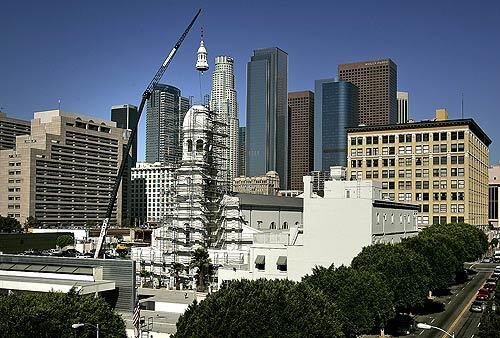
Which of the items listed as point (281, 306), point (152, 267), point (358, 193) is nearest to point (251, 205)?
point (152, 267)

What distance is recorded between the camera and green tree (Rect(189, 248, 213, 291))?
100625 millimetres

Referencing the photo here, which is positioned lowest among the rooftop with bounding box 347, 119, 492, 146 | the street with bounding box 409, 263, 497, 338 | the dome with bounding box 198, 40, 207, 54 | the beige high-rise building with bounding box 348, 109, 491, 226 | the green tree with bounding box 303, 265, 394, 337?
the street with bounding box 409, 263, 497, 338

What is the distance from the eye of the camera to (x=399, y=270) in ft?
218

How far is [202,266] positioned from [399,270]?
142ft

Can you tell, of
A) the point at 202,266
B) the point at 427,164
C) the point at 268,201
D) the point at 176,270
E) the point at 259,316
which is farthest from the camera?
the point at 427,164

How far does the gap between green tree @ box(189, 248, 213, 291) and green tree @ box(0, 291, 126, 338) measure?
53.2 meters

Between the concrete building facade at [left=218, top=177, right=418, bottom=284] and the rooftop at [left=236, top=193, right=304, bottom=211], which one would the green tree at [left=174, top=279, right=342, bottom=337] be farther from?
the rooftop at [left=236, top=193, right=304, bottom=211]

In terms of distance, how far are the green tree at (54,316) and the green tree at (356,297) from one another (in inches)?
801

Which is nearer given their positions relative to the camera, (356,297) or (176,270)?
(356,297)

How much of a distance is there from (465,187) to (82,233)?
393ft

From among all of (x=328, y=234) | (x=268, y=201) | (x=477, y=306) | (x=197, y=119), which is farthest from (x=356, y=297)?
(x=268, y=201)

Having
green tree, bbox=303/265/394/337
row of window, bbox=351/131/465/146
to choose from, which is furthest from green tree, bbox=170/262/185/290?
row of window, bbox=351/131/465/146

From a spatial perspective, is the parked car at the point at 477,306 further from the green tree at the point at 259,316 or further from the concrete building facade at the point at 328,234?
the green tree at the point at 259,316

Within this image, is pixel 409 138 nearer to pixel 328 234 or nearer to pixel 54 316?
pixel 328 234
